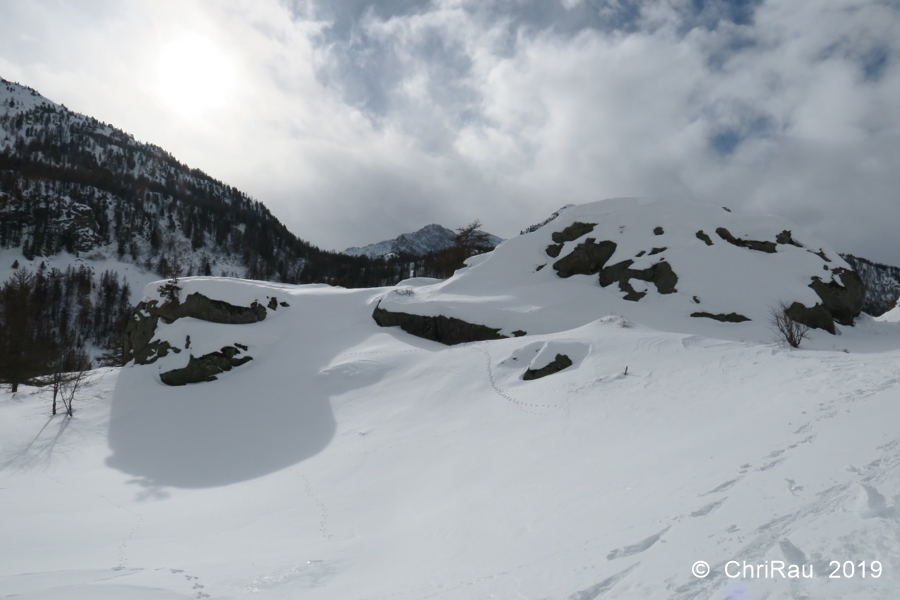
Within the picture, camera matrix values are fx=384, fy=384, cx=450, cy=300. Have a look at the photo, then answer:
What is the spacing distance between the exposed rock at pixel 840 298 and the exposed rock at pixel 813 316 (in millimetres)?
1014

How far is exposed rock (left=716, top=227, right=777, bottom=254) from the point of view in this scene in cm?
2345

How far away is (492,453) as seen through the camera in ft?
30.9

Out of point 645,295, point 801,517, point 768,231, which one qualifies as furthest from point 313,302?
point 768,231

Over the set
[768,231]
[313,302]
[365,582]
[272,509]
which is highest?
[768,231]

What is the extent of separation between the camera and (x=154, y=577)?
19.5 ft

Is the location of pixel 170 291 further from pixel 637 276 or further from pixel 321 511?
pixel 637 276

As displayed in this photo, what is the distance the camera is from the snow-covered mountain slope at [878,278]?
14000cm

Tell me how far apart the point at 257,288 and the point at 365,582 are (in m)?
21.3

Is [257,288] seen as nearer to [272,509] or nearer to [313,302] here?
[313,302]

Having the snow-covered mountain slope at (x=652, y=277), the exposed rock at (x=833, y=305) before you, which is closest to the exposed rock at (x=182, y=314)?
the snow-covered mountain slope at (x=652, y=277)

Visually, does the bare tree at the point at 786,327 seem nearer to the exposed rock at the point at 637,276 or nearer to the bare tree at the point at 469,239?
the exposed rock at the point at 637,276

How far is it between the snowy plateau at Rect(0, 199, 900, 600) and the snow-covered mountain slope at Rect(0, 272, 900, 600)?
0.16ft

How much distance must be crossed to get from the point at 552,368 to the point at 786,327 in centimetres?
928

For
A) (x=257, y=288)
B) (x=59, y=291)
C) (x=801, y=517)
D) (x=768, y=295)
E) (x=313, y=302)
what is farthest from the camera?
(x=59, y=291)
